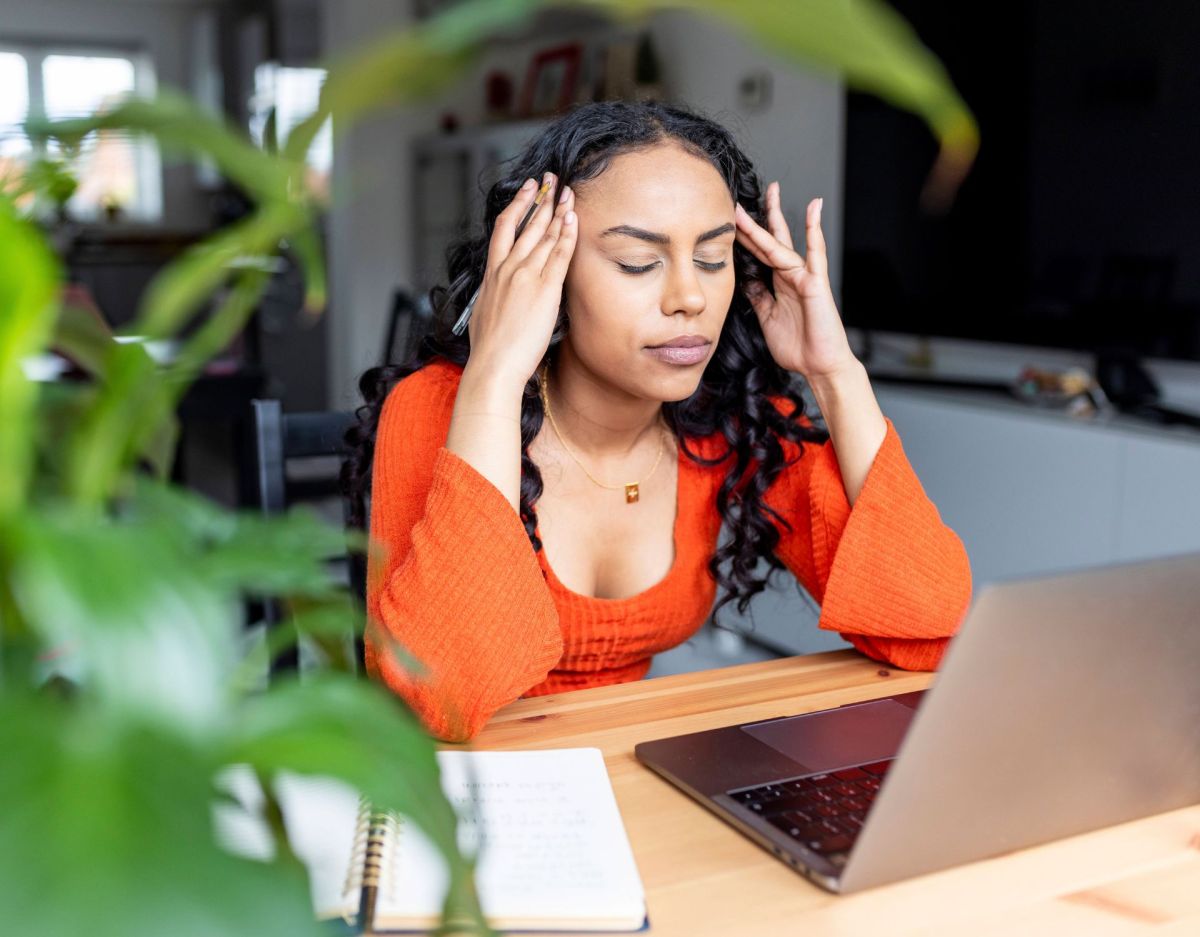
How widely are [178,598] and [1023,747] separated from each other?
1.83 feet

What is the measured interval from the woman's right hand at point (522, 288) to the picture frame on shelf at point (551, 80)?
3.42 metres

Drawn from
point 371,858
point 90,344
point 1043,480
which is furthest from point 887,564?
point 1043,480

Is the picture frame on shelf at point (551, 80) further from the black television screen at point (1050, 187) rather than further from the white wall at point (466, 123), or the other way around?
→ the black television screen at point (1050, 187)

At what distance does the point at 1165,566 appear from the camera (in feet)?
2.21

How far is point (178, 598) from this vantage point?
236 millimetres

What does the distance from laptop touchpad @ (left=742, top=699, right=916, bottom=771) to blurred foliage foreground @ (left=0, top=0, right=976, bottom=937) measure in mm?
624

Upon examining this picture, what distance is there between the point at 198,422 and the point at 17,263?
3.71m

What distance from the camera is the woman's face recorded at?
1.22 metres

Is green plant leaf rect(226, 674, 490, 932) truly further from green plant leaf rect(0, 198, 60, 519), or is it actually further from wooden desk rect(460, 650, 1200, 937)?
wooden desk rect(460, 650, 1200, 937)

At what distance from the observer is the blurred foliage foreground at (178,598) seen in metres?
0.21

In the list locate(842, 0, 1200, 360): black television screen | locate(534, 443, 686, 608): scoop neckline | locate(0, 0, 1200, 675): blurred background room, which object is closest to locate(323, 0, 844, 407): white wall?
locate(0, 0, 1200, 675): blurred background room

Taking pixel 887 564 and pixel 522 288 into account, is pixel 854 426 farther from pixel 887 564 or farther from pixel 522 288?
pixel 522 288

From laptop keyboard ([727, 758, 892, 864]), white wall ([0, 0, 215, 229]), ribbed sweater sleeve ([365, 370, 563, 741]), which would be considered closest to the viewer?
laptop keyboard ([727, 758, 892, 864])

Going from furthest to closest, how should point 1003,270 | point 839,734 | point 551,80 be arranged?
point 551,80 < point 1003,270 < point 839,734
